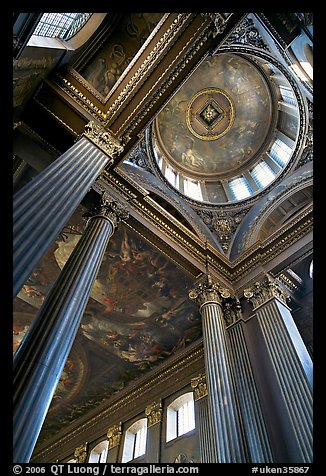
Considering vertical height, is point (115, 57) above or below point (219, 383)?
above

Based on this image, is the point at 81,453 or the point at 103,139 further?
the point at 81,453

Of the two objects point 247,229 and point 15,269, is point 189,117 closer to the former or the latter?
point 247,229

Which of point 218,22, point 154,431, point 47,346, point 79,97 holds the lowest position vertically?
point 47,346

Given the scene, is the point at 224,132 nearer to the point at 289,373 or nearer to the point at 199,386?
the point at 199,386

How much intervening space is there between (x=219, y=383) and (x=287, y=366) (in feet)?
4.89

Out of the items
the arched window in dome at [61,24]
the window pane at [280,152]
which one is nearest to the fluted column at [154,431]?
the window pane at [280,152]

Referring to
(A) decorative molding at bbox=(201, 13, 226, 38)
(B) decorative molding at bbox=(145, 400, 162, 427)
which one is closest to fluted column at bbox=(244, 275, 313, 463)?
(B) decorative molding at bbox=(145, 400, 162, 427)

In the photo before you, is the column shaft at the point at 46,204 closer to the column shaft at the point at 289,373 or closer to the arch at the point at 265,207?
the column shaft at the point at 289,373

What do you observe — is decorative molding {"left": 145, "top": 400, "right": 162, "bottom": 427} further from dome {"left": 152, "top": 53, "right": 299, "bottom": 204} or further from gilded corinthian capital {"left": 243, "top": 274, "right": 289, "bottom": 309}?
dome {"left": 152, "top": 53, "right": 299, "bottom": 204}

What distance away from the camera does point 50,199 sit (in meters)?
5.60

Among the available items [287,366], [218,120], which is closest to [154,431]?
[287,366]

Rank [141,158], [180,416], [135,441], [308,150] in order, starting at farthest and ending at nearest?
[135,441] → [141,158] → [180,416] → [308,150]

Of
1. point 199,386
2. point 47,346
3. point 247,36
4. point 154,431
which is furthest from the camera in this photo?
point 154,431
